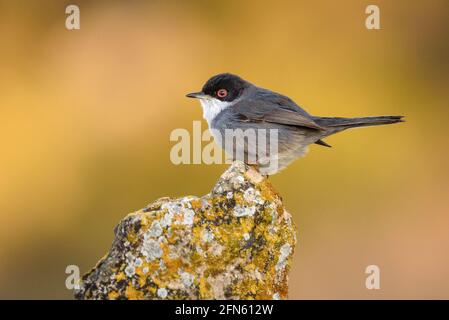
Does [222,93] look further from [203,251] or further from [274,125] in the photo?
[203,251]

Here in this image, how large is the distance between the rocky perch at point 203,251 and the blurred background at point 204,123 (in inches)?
212

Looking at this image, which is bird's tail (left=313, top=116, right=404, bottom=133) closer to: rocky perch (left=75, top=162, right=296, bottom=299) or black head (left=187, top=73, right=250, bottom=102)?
black head (left=187, top=73, right=250, bottom=102)

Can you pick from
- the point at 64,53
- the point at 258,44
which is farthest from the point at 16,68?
the point at 258,44

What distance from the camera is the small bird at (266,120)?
6.07 m

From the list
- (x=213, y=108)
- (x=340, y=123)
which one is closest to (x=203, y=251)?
(x=340, y=123)

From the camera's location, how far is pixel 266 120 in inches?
248

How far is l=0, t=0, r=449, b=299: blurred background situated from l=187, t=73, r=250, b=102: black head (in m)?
3.58

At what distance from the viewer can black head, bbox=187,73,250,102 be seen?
6516 mm

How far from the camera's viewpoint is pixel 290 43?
39.1 feet

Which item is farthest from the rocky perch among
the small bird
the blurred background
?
the blurred background

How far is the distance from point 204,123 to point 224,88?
4462 millimetres

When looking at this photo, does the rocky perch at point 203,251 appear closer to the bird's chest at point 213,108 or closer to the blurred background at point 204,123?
the bird's chest at point 213,108

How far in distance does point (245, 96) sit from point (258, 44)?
5589 mm

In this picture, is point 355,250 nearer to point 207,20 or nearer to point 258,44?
point 258,44
